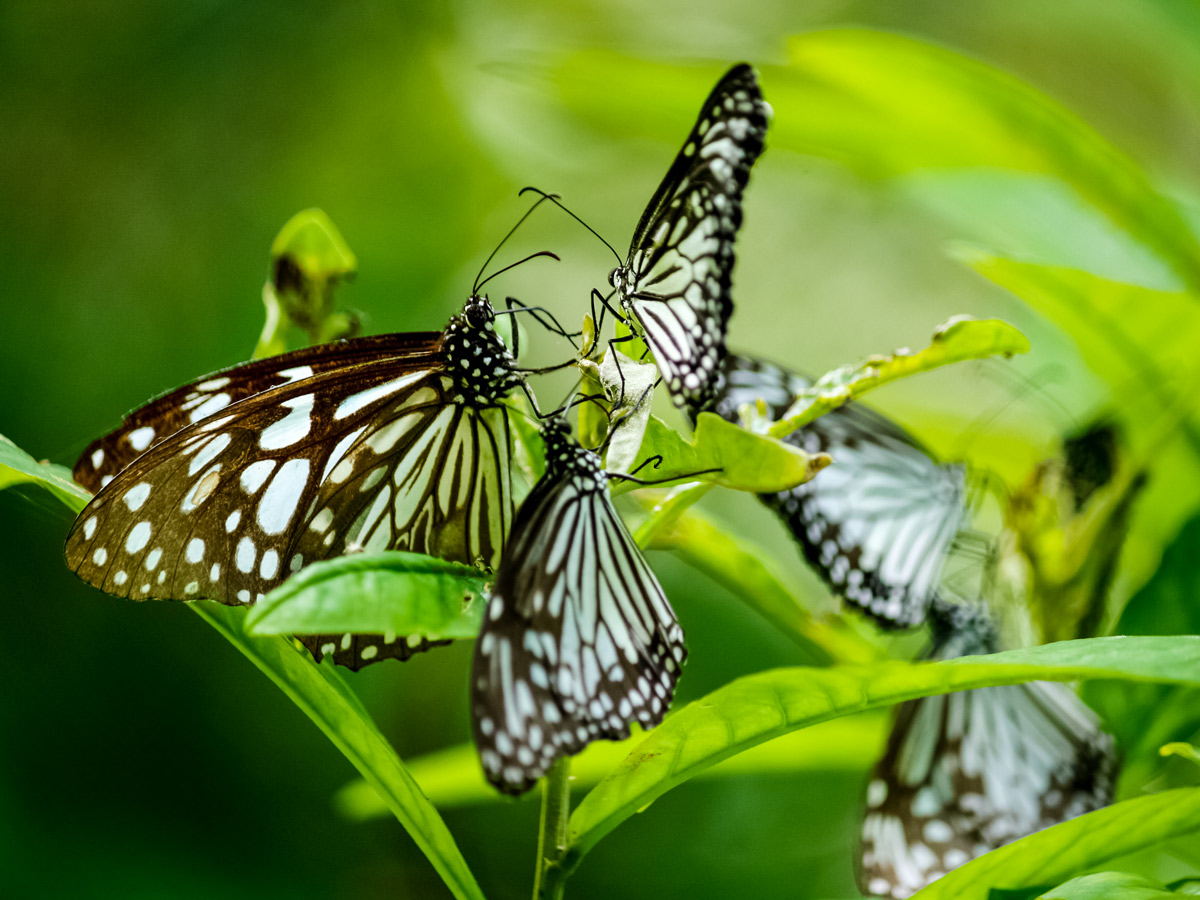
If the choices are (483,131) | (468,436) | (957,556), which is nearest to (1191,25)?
(957,556)

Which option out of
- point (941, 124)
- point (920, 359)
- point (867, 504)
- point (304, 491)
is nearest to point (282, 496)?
point (304, 491)

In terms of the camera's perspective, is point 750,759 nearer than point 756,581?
No

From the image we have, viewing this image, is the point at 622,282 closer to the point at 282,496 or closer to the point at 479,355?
the point at 479,355

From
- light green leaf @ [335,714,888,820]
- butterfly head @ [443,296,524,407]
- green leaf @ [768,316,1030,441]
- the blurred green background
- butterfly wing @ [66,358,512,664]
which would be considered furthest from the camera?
the blurred green background

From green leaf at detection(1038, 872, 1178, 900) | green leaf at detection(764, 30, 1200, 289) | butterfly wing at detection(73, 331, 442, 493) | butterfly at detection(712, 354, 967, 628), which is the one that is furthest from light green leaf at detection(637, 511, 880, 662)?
→ green leaf at detection(764, 30, 1200, 289)

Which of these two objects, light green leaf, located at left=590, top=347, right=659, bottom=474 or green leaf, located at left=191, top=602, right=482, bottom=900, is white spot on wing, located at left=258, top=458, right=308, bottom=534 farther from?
light green leaf, located at left=590, top=347, right=659, bottom=474

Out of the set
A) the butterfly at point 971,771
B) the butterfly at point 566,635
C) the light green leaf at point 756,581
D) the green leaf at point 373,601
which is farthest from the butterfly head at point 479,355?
the butterfly at point 971,771

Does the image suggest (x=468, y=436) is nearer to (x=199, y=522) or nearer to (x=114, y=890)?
(x=199, y=522)
